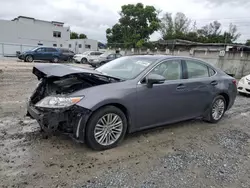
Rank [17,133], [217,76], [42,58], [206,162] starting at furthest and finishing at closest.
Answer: [42,58] → [217,76] → [17,133] → [206,162]

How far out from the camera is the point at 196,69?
4.79 metres

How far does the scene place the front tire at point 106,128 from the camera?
3.29m

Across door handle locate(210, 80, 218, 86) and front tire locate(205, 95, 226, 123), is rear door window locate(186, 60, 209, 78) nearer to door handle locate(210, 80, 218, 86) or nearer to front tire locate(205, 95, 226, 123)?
door handle locate(210, 80, 218, 86)

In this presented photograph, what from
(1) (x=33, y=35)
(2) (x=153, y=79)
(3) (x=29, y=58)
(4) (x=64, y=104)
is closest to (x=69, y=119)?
(4) (x=64, y=104)

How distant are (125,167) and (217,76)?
10.5 ft

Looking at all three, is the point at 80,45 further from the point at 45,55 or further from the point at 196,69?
the point at 196,69

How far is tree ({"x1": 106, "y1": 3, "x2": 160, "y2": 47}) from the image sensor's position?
37.8m

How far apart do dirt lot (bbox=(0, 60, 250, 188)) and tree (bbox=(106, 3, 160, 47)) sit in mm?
33885

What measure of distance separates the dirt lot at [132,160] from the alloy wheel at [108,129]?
0.59 ft

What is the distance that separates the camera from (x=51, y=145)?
3566 millimetres

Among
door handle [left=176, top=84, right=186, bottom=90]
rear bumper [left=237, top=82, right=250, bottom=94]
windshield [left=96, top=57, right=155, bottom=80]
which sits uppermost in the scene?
windshield [left=96, top=57, right=155, bottom=80]

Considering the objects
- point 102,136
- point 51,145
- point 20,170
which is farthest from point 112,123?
point 20,170

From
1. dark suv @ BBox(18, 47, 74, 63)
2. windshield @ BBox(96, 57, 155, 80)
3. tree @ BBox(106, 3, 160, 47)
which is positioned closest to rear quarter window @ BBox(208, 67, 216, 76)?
windshield @ BBox(96, 57, 155, 80)

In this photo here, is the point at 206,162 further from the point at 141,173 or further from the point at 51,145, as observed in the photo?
the point at 51,145
